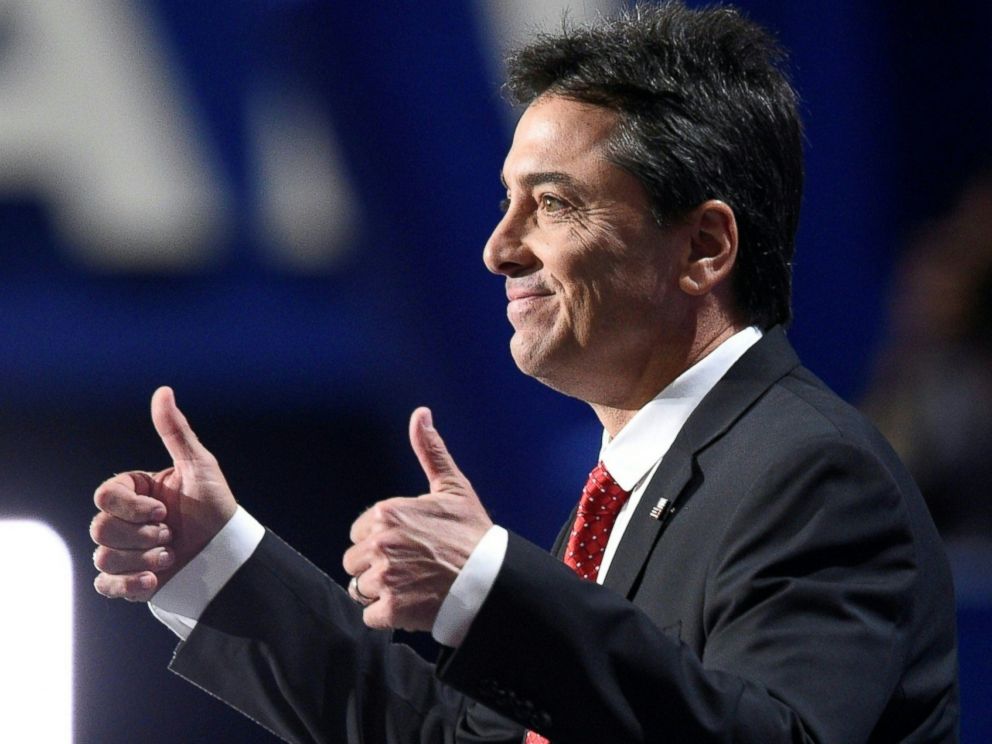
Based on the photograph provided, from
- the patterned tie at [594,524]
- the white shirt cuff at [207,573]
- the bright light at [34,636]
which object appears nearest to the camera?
the patterned tie at [594,524]

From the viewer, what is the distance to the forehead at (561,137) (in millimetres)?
1697

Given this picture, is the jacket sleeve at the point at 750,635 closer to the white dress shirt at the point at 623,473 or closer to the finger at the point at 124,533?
the white dress shirt at the point at 623,473

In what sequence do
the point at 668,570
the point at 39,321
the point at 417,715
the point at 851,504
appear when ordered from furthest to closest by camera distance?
the point at 39,321 → the point at 417,715 → the point at 668,570 → the point at 851,504

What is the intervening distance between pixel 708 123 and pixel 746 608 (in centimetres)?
61

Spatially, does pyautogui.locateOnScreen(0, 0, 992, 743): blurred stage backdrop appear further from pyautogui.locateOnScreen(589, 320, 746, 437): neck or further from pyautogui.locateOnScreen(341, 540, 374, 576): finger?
pyautogui.locateOnScreen(341, 540, 374, 576): finger

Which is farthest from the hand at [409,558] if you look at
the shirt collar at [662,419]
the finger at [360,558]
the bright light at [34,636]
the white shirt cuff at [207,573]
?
the bright light at [34,636]

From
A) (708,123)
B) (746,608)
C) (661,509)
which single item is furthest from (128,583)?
(708,123)

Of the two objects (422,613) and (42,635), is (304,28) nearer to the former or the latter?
(42,635)

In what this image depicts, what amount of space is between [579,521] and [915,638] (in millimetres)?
405

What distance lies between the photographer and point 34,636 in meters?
1.98

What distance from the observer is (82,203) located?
3.01 metres

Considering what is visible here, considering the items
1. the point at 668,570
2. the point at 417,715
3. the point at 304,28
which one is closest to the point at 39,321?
the point at 304,28

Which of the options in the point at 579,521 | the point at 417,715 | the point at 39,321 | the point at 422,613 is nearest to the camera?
the point at 422,613

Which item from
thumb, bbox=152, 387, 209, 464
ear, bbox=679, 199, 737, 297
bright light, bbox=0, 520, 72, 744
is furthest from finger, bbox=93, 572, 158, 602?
ear, bbox=679, 199, 737, 297
